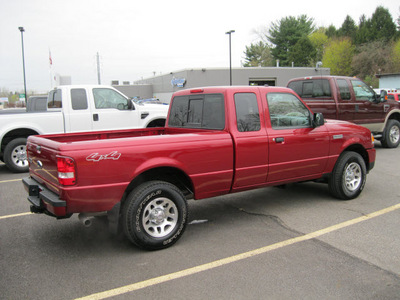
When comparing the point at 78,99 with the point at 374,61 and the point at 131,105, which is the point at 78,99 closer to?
the point at 131,105

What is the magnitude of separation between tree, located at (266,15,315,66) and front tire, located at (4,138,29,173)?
2666 inches

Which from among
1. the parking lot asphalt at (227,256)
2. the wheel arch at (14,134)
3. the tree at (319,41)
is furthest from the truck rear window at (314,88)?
the tree at (319,41)

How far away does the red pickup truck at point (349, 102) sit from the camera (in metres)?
9.98

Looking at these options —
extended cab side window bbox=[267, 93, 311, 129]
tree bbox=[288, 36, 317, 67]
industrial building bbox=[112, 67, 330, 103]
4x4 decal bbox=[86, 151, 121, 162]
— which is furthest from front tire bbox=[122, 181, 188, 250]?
tree bbox=[288, 36, 317, 67]

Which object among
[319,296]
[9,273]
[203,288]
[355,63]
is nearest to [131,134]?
[9,273]

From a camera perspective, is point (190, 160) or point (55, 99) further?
point (55, 99)

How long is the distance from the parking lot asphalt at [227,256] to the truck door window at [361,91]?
220 inches

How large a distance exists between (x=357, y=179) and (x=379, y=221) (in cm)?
120

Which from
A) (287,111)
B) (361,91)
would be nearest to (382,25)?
(361,91)

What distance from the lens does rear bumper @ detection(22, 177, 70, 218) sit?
3490 millimetres

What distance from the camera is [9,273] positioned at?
3.45m

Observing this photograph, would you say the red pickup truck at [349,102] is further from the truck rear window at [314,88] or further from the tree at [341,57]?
the tree at [341,57]

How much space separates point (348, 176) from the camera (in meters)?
5.75

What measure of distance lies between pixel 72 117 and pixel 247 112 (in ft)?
19.4
